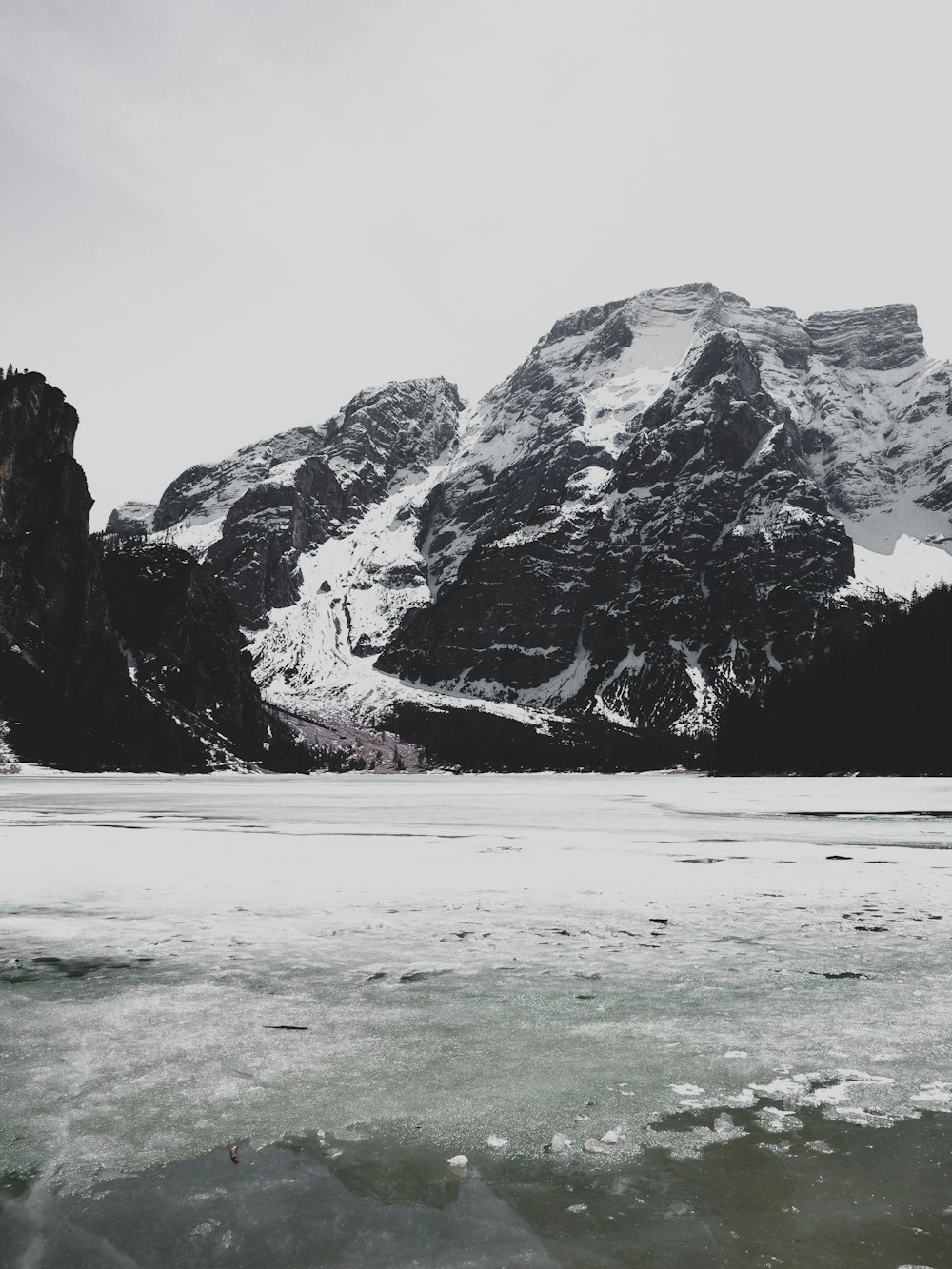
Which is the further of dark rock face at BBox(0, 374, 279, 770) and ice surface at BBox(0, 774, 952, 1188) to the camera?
dark rock face at BBox(0, 374, 279, 770)

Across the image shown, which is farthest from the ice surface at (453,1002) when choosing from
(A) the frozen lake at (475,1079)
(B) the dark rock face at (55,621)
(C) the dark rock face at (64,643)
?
(B) the dark rock face at (55,621)

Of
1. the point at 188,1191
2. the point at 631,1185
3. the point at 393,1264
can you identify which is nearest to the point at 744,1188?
the point at 631,1185

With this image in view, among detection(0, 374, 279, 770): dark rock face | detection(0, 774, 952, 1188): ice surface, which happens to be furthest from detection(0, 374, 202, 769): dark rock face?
detection(0, 774, 952, 1188): ice surface

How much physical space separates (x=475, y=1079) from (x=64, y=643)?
6681 inches

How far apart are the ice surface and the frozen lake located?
0.10 ft

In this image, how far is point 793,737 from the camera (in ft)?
423

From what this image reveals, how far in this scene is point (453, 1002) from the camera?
22.6ft

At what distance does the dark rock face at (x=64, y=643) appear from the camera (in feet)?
454

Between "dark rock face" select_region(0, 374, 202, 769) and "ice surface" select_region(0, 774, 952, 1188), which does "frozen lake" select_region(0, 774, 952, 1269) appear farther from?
"dark rock face" select_region(0, 374, 202, 769)

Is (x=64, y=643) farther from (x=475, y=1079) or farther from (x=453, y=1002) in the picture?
(x=475, y=1079)

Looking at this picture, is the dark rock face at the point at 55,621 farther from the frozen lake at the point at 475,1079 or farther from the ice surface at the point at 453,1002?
the frozen lake at the point at 475,1079

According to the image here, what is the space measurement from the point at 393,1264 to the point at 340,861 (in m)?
14.2

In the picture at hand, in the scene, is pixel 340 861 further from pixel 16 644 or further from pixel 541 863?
pixel 16 644

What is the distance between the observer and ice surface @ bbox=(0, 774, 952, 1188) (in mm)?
4621
